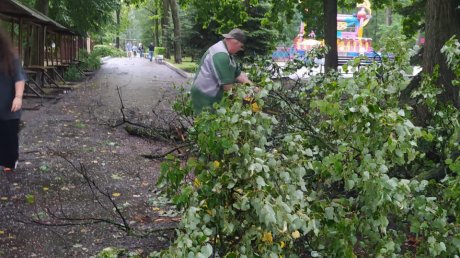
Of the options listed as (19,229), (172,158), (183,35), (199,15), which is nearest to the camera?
(172,158)

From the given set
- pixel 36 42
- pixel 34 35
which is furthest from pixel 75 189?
pixel 34 35

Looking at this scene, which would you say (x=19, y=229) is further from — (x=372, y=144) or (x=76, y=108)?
(x=76, y=108)

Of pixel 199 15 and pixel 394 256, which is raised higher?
pixel 199 15

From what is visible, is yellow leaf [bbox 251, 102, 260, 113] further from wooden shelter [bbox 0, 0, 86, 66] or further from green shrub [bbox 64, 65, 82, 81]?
green shrub [bbox 64, 65, 82, 81]

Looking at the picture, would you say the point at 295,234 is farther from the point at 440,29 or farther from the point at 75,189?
the point at 440,29

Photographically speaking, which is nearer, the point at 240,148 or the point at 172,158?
the point at 240,148

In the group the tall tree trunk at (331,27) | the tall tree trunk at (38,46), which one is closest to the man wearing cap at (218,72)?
the tall tree trunk at (331,27)

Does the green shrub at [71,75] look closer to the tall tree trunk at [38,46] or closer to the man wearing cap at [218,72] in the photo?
the tall tree trunk at [38,46]

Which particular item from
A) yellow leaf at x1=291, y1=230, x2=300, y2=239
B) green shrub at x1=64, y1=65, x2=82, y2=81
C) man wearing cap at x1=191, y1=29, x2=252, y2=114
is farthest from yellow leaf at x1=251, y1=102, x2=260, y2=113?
green shrub at x1=64, y1=65, x2=82, y2=81

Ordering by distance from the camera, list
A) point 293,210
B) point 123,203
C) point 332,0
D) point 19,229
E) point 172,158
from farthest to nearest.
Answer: point 332,0 → point 123,203 → point 19,229 → point 172,158 → point 293,210

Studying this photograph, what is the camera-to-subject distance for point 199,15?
58.3 ft

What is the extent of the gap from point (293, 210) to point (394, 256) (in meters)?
0.67

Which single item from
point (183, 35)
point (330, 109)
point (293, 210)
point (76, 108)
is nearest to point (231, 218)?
point (293, 210)

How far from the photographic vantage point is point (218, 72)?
508cm
